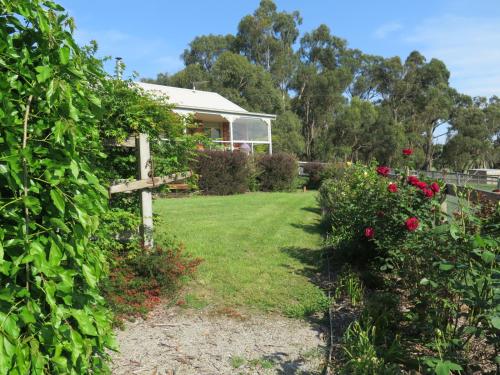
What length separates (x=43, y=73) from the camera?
1.70 metres

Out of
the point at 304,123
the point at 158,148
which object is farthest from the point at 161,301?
the point at 304,123

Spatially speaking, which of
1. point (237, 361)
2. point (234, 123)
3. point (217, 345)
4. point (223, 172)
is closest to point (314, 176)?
point (223, 172)

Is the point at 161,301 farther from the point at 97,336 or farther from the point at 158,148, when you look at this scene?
the point at 97,336

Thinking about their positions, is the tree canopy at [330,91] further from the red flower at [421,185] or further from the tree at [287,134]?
the red flower at [421,185]

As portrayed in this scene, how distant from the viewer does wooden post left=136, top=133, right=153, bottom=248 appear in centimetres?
480

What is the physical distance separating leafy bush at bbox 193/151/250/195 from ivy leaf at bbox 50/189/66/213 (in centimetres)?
1426

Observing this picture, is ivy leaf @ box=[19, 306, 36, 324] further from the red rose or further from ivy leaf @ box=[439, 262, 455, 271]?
the red rose

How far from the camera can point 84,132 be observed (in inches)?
83.8

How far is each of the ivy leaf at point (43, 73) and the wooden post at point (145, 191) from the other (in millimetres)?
3068

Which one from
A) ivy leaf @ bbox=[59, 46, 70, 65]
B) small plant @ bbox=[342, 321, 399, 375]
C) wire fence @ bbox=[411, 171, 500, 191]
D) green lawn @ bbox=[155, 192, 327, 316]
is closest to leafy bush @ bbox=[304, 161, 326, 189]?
wire fence @ bbox=[411, 171, 500, 191]

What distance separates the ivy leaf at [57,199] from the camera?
5.65 feet

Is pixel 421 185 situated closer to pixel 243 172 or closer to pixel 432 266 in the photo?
pixel 432 266

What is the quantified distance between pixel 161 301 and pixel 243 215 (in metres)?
6.09

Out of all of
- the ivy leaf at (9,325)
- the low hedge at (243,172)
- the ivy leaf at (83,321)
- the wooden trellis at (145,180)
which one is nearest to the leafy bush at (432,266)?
the ivy leaf at (83,321)
